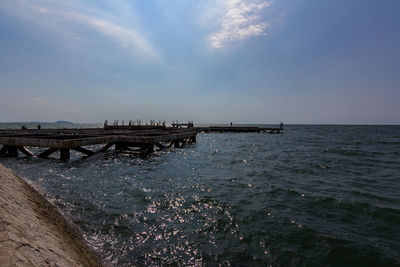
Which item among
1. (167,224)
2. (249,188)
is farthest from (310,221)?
(167,224)

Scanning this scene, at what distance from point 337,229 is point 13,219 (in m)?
8.00

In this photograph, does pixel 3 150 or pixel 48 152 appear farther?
pixel 3 150

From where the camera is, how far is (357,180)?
11109mm

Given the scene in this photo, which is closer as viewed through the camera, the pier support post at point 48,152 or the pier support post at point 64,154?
the pier support post at point 64,154

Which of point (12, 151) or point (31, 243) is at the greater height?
point (31, 243)

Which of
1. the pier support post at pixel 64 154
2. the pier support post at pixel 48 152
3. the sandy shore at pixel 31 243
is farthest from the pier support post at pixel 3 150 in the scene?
the sandy shore at pixel 31 243

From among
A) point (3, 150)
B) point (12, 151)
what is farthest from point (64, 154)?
point (3, 150)

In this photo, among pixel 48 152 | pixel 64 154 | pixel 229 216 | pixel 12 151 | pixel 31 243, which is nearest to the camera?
pixel 31 243

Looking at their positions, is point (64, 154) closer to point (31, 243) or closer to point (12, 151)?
point (12, 151)

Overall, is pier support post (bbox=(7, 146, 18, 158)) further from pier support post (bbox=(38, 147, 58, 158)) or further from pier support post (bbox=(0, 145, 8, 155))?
pier support post (bbox=(38, 147, 58, 158))

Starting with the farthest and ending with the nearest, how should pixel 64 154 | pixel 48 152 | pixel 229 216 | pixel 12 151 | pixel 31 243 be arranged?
pixel 12 151, pixel 48 152, pixel 64 154, pixel 229 216, pixel 31 243

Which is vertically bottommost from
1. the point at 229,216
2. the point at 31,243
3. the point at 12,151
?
the point at 229,216

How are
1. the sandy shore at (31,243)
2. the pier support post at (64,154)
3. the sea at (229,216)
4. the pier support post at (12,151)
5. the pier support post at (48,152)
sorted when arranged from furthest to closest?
the pier support post at (12,151), the pier support post at (48,152), the pier support post at (64,154), the sea at (229,216), the sandy shore at (31,243)

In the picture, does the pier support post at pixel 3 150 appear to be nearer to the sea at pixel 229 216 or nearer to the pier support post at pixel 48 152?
the pier support post at pixel 48 152
